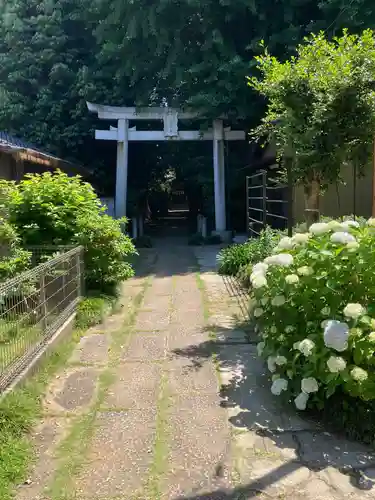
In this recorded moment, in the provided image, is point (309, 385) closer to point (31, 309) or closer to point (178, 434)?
point (178, 434)

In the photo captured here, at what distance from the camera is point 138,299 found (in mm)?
6797

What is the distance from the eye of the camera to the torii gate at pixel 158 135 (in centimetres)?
1370

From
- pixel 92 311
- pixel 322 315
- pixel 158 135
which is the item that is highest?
pixel 158 135

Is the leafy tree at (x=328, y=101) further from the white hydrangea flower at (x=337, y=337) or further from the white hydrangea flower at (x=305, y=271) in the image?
the white hydrangea flower at (x=337, y=337)

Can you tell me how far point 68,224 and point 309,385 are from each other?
13.3ft

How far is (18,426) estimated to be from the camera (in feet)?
9.22

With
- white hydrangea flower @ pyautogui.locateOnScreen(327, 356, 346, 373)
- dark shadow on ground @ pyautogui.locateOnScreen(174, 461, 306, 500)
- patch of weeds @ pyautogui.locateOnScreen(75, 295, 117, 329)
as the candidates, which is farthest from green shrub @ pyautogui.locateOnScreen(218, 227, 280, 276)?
dark shadow on ground @ pyautogui.locateOnScreen(174, 461, 306, 500)

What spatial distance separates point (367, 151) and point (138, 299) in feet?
12.1

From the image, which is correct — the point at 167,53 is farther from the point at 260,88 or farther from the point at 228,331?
the point at 228,331

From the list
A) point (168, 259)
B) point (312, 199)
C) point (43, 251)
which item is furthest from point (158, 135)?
point (43, 251)

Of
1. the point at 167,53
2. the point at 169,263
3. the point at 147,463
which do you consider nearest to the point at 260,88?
the point at 147,463

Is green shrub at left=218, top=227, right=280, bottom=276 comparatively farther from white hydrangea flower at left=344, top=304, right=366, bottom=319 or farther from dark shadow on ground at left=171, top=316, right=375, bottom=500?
white hydrangea flower at left=344, top=304, right=366, bottom=319

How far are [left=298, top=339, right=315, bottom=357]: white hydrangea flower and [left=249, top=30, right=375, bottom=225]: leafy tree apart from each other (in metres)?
2.68

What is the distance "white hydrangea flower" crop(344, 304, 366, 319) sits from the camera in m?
2.71
